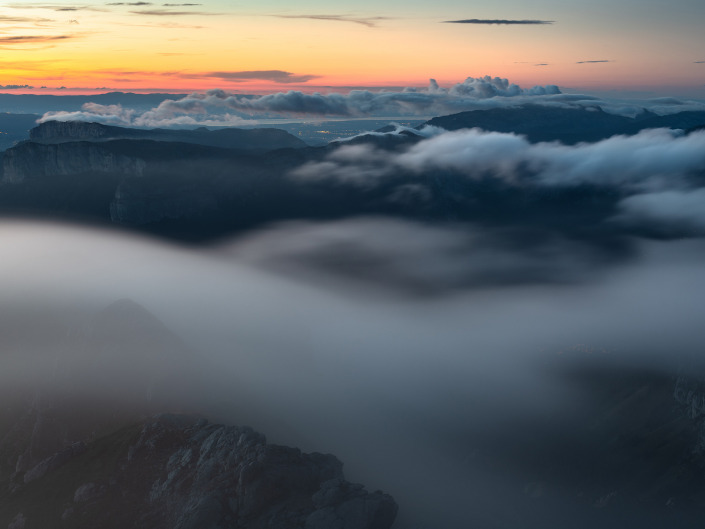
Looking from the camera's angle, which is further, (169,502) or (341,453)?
(341,453)

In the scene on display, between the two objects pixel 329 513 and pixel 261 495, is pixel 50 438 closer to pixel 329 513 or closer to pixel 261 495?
pixel 261 495

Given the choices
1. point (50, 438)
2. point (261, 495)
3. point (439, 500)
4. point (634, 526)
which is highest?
point (261, 495)

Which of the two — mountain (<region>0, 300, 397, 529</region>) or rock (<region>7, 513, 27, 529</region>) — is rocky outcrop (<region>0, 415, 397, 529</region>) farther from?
rock (<region>7, 513, 27, 529</region>)

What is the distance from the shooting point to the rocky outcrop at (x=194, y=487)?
424 feet

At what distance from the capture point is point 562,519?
197 metres

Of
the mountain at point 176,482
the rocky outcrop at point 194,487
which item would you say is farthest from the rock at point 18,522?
the rocky outcrop at point 194,487

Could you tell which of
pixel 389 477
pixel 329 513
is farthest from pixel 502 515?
pixel 329 513

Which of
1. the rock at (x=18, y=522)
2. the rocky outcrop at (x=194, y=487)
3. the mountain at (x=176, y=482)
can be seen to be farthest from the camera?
the rock at (x=18, y=522)

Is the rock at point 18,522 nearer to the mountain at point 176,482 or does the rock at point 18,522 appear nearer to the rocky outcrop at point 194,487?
the mountain at point 176,482

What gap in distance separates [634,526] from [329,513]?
125264 millimetres

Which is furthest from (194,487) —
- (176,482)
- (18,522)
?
(18,522)

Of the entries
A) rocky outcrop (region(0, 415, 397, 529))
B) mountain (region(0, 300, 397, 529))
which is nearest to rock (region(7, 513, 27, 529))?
mountain (region(0, 300, 397, 529))

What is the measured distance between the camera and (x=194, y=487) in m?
141

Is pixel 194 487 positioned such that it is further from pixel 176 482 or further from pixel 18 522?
pixel 18 522
